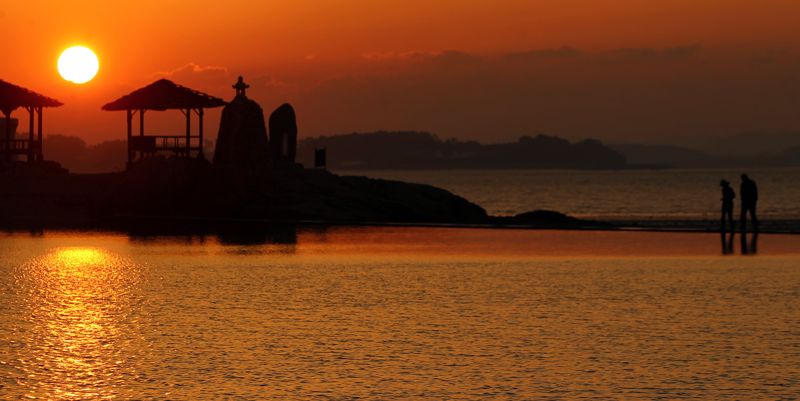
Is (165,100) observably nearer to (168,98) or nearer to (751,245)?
(168,98)

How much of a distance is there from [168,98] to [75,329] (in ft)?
137

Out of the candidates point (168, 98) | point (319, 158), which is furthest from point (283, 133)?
point (168, 98)

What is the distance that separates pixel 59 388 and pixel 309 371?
7.49 ft

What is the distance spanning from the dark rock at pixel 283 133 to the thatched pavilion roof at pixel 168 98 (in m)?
4.22

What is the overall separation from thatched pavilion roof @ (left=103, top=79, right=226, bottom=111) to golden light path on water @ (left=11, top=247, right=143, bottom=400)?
32.3m

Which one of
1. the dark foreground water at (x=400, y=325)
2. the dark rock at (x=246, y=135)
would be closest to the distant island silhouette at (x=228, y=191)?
the dark rock at (x=246, y=135)

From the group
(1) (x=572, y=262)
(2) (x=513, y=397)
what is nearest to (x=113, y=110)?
(1) (x=572, y=262)

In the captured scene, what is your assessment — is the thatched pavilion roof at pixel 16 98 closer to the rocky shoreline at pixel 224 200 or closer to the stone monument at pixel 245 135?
the rocky shoreline at pixel 224 200

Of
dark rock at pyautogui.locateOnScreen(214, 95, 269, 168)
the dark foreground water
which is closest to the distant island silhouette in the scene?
dark rock at pyautogui.locateOnScreen(214, 95, 269, 168)

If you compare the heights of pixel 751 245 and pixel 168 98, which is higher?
pixel 168 98

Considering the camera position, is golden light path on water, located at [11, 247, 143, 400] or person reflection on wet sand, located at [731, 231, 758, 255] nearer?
golden light path on water, located at [11, 247, 143, 400]

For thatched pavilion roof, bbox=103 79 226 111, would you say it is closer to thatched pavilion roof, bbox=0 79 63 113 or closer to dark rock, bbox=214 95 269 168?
dark rock, bbox=214 95 269 168

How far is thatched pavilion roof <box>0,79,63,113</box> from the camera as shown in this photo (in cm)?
5694

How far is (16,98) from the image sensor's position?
5747cm
